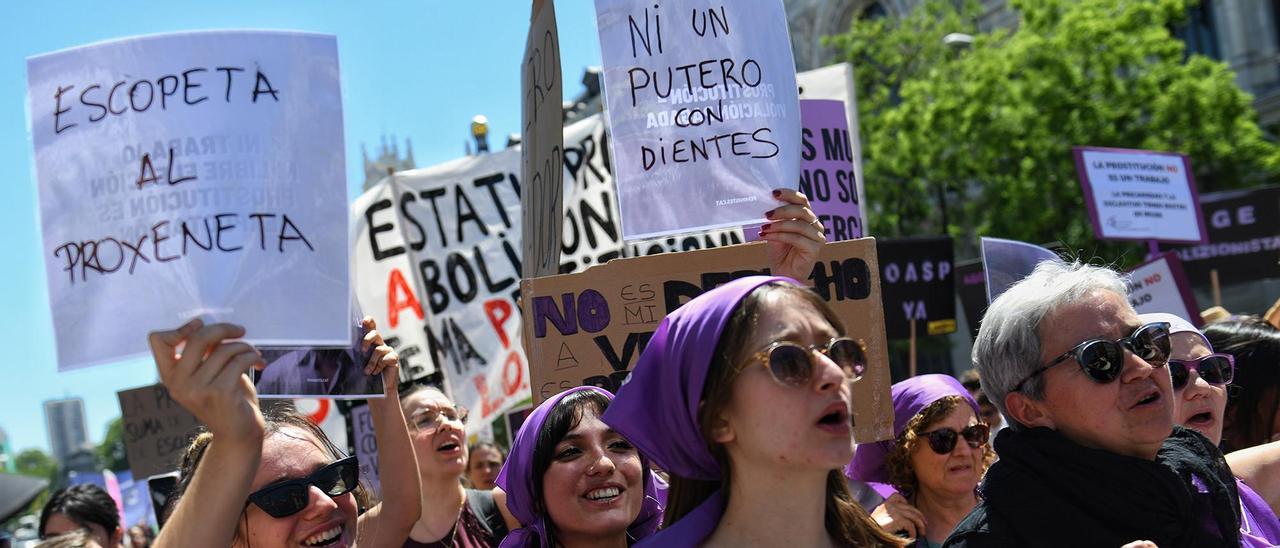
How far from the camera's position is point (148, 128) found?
2.35 meters

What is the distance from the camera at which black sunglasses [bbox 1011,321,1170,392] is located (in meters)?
2.78

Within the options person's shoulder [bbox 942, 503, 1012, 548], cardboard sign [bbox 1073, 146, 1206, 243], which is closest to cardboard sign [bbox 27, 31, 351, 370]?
person's shoulder [bbox 942, 503, 1012, 548]

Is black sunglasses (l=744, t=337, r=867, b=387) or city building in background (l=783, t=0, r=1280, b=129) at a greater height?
city building in background (l=783, t=0, r=1280, b=129)

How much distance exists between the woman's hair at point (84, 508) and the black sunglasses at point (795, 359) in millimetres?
4524

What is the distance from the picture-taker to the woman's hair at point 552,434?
3455 mm

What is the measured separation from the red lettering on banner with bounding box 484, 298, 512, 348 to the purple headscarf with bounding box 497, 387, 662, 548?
13.8 feet

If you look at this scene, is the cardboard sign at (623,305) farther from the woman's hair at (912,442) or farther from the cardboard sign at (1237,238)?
the cardboard sign at (1237,238)

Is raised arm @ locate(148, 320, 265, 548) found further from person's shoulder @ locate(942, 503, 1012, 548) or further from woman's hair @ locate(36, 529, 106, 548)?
woman's hair @ locate(36, 529, 106, 548)

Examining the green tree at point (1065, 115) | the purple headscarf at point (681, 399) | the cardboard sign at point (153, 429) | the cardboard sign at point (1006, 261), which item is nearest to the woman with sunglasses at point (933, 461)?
the cardboard sign at point (1006, 261)

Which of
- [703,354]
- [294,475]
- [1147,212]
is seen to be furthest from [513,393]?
[703,354]

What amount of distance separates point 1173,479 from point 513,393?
536cm

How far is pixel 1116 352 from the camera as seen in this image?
2779mm

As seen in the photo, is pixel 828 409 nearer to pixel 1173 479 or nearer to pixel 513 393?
pixel 1173 479

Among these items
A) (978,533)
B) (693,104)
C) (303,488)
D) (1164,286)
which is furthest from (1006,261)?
(1164,286)
